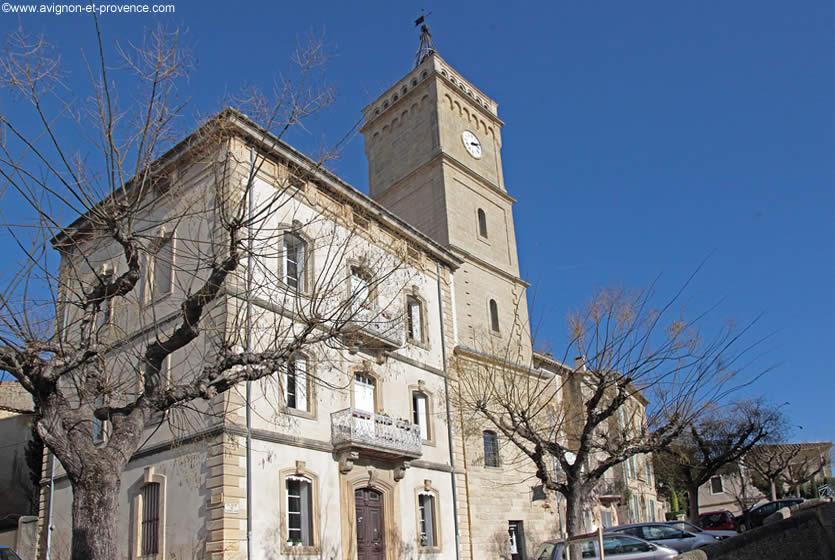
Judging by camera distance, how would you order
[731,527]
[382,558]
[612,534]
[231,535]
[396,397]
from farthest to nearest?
[731,527]
[396,397]
[382,558]
[612,534]
[231,535]

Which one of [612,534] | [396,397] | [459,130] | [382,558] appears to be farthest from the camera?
[459,130]

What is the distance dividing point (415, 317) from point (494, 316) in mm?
7208

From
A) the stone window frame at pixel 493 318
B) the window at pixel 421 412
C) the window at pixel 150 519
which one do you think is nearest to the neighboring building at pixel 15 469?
the window at pixel 150 519

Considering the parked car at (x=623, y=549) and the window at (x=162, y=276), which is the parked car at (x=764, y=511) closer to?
the parked car at (x=623, y=549)

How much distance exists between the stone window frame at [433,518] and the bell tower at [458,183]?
276 inches

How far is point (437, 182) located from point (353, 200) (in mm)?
9991

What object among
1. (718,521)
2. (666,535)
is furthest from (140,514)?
(718,521)

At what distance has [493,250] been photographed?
33.5 meters

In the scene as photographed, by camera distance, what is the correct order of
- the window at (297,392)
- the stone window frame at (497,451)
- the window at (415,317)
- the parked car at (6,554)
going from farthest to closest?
1. the stone window frame at (497,451)
2. the window at (415,317)
3. the window at (297,392)
4. the parked car at (6,554)

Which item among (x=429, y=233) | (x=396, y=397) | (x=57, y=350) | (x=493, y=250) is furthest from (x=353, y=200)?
(x=57, y=350)

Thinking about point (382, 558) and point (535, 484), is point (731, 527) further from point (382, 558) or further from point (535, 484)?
point (382, 558)

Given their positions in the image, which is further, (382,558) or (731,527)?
(731,527)

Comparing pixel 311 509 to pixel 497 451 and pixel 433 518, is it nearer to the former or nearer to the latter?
pixel 433 518

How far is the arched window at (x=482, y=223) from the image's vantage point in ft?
110
